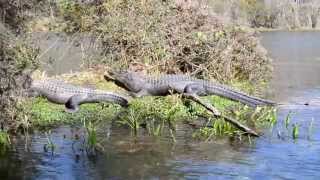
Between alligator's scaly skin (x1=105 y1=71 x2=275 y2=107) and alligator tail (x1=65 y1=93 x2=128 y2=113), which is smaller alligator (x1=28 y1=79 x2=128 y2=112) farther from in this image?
alligator's scaly skin (x1=105 y1=71 x2=275 y2=107)

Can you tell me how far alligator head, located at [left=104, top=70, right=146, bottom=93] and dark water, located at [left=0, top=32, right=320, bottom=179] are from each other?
366cm

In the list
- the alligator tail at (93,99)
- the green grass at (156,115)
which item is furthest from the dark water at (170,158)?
the alligator tail at (93,99)

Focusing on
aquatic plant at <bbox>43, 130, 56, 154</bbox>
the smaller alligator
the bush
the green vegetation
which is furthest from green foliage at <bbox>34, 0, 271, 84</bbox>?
the bush

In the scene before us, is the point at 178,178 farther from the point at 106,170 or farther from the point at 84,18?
the point at 84,18

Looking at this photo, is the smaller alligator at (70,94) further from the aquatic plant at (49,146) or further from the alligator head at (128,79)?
the aquatic plant at (49,146)

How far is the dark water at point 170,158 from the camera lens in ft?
29.6

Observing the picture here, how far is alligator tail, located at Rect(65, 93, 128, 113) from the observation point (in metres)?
13.9

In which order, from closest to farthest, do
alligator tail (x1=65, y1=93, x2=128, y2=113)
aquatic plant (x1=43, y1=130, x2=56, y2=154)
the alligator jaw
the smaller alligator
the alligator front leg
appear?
aquatic plant (x1=43, y1=130, x2=56, y2=154)
alligator tail (x1=65, y1=93, x2=128, y2=113)
the smaller alligator
the alligator front leg
the alligator jaw

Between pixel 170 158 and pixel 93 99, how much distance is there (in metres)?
4.62

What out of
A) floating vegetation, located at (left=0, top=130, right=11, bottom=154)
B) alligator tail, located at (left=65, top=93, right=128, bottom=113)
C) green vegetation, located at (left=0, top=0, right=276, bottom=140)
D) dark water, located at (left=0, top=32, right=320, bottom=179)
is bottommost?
dark water, located at (left=0, top=32, right=320, bottom=179)

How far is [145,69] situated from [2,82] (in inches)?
330

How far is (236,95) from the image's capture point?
1475cm

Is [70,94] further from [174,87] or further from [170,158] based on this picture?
[170,158]

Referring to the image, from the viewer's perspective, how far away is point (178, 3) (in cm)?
1741
